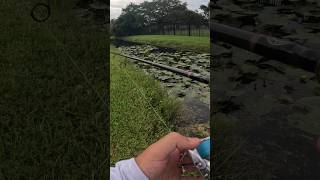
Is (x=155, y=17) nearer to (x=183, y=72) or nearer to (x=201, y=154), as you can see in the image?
(x=183, y=72)

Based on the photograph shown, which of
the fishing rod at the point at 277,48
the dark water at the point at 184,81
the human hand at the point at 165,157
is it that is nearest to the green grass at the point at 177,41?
the dark water at the point at 184,81

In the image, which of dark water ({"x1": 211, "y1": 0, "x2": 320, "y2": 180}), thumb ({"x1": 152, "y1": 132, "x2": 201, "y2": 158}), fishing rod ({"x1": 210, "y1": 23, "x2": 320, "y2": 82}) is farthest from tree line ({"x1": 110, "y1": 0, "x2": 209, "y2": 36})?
fishing rod ({"x1": 210, "y1": 23, "x2": 320, "y2": 82})

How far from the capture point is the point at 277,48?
1.30 metres

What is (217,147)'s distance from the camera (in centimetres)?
212

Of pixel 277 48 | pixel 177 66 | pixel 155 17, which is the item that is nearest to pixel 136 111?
pixel 177 66

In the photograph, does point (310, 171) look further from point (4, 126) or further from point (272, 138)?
point (4, 126)

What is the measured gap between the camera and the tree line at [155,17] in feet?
6.57

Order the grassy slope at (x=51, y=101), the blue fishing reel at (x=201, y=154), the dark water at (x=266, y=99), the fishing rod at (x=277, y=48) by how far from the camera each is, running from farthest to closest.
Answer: the grassy slope at (x=51, y=101)
the dark water at (x=266, y=99)
the blue fishing reel at (x=201, y=154)
the fishing rod at (x=277, y=48)

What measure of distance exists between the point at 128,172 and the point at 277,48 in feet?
2.41

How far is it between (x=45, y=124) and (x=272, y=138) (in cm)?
111

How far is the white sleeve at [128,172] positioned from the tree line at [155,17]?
0.54 metres

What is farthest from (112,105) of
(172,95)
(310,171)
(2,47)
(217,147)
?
(2,47)

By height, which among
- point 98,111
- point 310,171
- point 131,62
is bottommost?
point 310,171

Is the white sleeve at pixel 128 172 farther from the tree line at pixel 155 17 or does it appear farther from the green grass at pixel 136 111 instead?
the tree line at pixel 155 17
